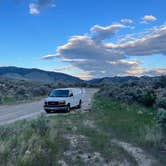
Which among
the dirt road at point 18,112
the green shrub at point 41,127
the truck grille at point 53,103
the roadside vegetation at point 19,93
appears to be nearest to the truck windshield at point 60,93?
the truck grille at point 53,103

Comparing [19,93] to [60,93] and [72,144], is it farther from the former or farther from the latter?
[72,144]

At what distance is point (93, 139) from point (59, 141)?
1.61 metres

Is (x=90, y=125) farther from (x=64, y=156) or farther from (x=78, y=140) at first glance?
(x=64, y=156)

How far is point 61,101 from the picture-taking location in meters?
29.6

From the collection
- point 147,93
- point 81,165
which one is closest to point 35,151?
point 81,165

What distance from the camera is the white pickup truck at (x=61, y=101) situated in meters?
29.7

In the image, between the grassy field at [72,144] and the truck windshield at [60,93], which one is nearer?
the grassy field at [72,144]

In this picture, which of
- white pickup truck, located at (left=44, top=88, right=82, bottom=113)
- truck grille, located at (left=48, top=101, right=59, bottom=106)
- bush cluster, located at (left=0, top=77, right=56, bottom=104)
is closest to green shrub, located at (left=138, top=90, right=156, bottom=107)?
white pickup truck, located at (left=44, top=88, right=82, bottom=113)

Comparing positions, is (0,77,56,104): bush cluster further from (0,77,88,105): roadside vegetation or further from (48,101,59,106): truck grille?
(48,101,59,106): truck grille

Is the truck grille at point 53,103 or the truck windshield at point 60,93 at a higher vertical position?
the truck windshield at point 60,93

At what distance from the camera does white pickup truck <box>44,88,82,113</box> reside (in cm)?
2966

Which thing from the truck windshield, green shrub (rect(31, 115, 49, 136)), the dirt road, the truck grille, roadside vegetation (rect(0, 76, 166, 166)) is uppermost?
the truck windshield

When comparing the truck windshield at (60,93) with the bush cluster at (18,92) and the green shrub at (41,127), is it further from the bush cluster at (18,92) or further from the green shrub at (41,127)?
the green shrub at (41,127)

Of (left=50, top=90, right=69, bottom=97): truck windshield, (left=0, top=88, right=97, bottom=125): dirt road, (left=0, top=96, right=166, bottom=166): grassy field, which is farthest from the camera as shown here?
(left=50, top=90, right=69, bottom=97): truck windshield
